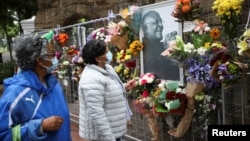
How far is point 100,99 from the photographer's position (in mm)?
3564

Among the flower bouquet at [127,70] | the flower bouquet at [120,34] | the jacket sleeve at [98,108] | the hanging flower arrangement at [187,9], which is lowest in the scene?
the jacket sleeve at [98,108]

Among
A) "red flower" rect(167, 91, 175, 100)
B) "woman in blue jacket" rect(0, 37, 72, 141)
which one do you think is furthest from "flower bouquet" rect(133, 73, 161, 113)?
"woman in blue jacket" rect(0, 37, 72, 141)

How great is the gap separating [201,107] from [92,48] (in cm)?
124

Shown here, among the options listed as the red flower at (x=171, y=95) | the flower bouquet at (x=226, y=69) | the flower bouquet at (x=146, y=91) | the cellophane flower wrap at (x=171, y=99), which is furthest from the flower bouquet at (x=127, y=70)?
the flower bouquet at (x=226, y=69)

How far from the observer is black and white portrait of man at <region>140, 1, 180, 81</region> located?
4367 mm

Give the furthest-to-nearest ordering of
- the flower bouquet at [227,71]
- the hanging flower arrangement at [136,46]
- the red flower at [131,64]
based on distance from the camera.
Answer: the red flower at [131,64] → the hanging flower arrangement at [136,46] → the flower bouquet at [227,71]

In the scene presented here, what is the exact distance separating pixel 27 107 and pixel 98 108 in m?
1.10

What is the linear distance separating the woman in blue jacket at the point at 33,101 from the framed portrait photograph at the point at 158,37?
1860 mm

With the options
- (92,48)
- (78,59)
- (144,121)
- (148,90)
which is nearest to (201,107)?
(148,90)

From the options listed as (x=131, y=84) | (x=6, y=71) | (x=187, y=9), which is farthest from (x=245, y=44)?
(x=6, y=71)

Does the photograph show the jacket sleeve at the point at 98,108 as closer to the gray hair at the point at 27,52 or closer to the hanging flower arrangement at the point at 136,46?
the gray hair at the point at 27,52

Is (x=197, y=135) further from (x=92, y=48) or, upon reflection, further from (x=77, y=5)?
(x=77, y=5)

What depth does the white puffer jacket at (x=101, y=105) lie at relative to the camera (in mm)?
3547

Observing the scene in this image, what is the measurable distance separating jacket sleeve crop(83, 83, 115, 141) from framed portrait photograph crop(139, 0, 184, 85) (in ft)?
3.46
